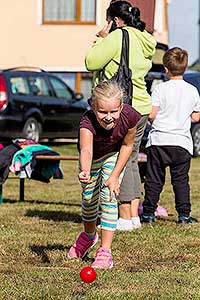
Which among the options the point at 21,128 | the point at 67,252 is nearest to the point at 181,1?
the point at 21,128

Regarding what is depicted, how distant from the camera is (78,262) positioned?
6.81m

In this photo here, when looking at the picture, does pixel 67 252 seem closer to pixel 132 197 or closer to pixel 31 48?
pixel 132 197

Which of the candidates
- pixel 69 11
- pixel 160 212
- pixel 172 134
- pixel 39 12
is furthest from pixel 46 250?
pixel 69 11

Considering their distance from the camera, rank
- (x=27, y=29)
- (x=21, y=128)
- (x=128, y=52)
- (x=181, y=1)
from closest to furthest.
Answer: (x=128, y=52)
(x=21, y=128)
(x=27, y=29)
(x=181, y=1)

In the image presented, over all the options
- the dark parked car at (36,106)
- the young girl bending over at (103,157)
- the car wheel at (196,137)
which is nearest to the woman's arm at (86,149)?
the young girl bending over at (103,157)

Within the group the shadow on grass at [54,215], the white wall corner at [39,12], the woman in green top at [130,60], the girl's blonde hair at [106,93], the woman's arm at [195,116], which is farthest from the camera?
the white wall corner at [39,12]

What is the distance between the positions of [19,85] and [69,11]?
6.85m

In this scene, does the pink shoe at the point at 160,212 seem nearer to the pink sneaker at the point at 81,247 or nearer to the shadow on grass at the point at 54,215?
the shadow on grass at the point at 54,215

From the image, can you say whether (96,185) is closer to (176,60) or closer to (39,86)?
(176,60)

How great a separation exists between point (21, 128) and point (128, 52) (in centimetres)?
1064

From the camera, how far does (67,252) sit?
23.5ft

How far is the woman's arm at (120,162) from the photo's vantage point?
21.5 ft

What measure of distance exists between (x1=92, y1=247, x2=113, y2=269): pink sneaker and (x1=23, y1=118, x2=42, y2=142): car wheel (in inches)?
479

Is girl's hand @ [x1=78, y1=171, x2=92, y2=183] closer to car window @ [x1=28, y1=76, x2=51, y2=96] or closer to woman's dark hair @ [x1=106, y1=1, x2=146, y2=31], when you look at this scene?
woman's dark hair @ [x1=106, y1=1, x2=146, y2=31]
